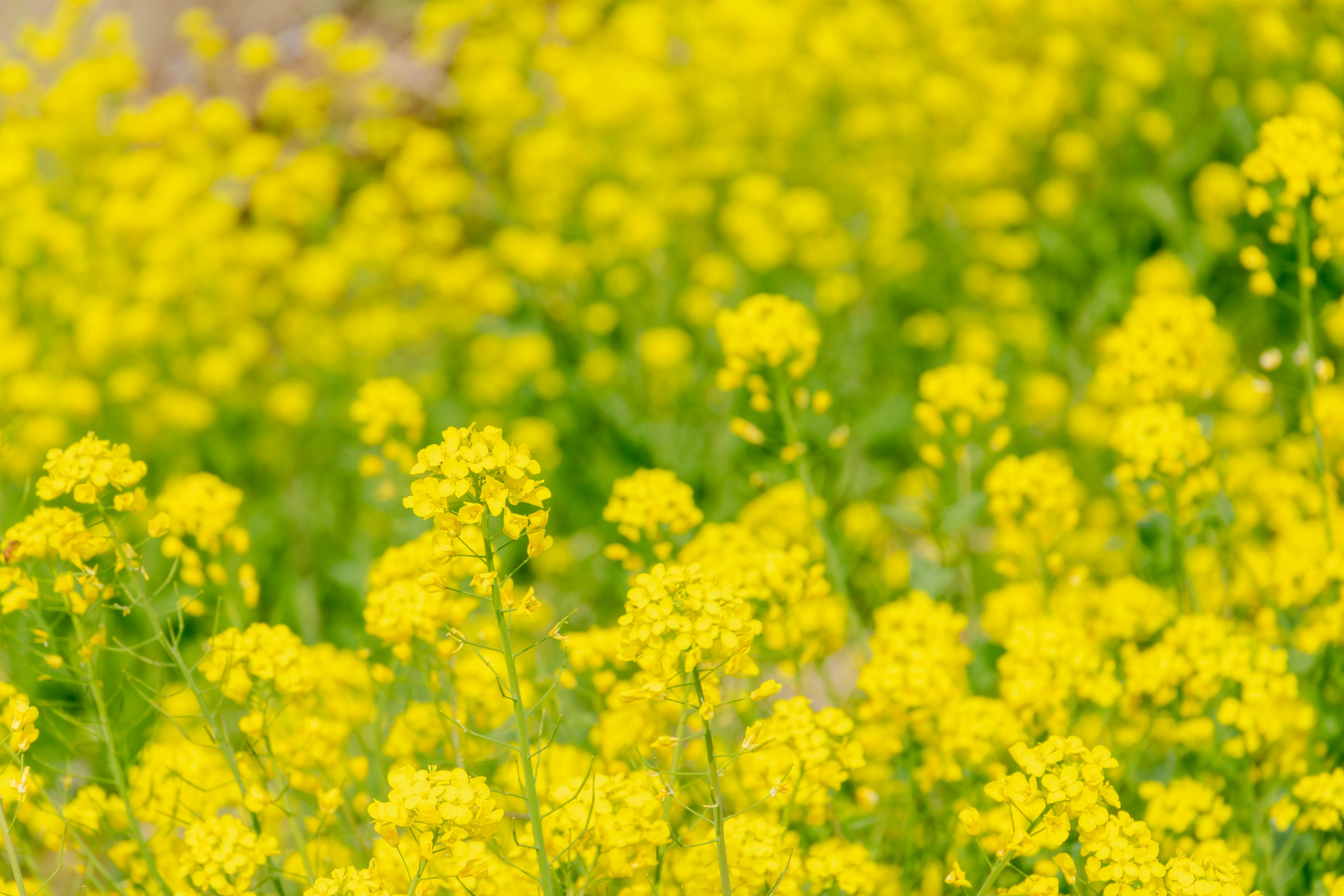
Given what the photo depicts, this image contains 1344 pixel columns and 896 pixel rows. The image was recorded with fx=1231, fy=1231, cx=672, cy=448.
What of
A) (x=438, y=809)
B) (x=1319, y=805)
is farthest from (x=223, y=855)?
(x=1319, y=805)

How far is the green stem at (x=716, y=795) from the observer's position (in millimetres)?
1777

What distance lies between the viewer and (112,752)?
2248 mm

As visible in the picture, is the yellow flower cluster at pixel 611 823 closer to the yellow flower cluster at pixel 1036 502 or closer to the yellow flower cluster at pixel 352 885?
the yellow flower cluster at pixel 352 885

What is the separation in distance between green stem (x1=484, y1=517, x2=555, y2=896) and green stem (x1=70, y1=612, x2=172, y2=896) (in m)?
0.71

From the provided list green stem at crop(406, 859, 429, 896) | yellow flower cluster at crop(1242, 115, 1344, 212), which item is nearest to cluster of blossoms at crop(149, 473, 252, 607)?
green stem at crop(406, 859, 429, 896)

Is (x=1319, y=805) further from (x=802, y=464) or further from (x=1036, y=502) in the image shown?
(x=802, y=464)

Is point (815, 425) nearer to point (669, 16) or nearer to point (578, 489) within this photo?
point (578, 489)

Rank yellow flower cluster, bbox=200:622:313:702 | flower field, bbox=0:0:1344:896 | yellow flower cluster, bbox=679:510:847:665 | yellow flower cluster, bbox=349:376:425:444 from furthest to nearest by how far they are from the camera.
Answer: yellow flower cluster, bbox=349:376:425:444
yellow flower cluster, bbox=679:510:847:665
yellow flower cluster, bbox=200:622:313:702
flower field, bbox=0:0:1344:896

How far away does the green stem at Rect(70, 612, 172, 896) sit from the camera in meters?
2.23

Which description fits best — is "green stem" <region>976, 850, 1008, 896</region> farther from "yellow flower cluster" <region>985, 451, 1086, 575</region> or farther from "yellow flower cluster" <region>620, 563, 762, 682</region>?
"yellow flower cluster" <region>985, 451, 1086, 575</region>

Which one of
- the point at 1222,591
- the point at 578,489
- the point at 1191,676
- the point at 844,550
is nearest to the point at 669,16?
the point at 578,489

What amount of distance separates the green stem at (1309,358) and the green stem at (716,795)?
5.62 feet

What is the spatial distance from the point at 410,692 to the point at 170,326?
375cm

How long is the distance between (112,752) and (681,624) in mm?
1195
